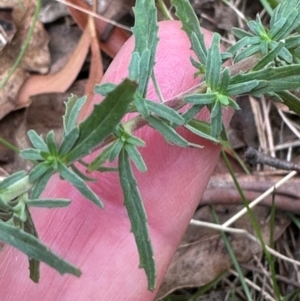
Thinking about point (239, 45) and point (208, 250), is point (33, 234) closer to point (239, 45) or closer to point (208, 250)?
point (239, 45)

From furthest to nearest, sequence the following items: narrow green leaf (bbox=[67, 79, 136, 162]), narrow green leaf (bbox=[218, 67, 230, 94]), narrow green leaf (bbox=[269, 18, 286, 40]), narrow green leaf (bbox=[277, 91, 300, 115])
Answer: narrow green leaf (bbox=[277, 91, 300, 115]), narrow green leaf (bbox=[269, 18, 286, 40]), narrow green leaf (bbox=[218, 67, 230, 94]), narrow green leaf (bbox=[67, 79, 136, 162])

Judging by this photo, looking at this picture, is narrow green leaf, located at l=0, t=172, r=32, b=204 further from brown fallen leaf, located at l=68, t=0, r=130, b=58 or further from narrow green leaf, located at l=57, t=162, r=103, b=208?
brown fallen leaf, located at l=68, t=0, r=130, b=58

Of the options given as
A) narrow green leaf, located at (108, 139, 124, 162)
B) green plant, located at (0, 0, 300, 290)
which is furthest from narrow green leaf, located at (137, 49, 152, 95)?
narrow green leaf, located at (108, 139, 124, 162)

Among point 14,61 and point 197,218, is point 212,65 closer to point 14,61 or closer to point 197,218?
point 197,218

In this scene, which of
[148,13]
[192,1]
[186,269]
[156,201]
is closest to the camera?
[148,13]

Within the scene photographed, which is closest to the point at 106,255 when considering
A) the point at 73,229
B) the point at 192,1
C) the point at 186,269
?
the point at 73,229

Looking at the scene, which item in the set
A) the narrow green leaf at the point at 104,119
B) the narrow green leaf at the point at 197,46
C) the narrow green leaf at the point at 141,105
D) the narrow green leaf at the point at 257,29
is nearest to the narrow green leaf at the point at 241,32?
the narrow green leaf at the point at 257,29
